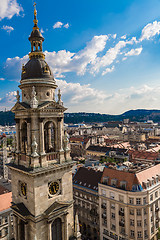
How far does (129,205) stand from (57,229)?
101ft

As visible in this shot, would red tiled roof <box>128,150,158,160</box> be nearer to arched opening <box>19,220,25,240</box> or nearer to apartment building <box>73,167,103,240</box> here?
apartment building <box>73,167,103,240</box>

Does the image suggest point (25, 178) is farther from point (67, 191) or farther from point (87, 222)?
point (87, 222)

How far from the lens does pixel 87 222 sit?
2264 inches

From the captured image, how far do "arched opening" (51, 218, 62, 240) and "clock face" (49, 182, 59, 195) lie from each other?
3202mm

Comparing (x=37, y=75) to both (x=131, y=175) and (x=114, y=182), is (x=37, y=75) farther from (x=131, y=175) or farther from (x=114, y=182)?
(x=114, y=182)

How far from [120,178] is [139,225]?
1160 centimetres

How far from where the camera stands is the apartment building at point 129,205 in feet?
152

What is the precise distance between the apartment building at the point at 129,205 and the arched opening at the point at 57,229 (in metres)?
29.9

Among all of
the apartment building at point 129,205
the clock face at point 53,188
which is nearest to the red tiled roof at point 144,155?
the apartment building at point 129,205

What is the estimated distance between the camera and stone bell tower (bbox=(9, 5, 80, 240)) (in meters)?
18.9

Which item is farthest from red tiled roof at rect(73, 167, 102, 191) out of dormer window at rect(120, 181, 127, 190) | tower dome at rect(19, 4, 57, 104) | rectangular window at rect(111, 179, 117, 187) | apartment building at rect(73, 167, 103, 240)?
tower dome at rect(19, 4, 57, 104)

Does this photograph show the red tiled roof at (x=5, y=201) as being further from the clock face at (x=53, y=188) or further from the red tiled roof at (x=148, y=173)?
the clock face at (x=53, y=188)

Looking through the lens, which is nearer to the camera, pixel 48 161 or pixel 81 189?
pixel 48 161

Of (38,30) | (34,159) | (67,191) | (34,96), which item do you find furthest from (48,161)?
(38,30)
